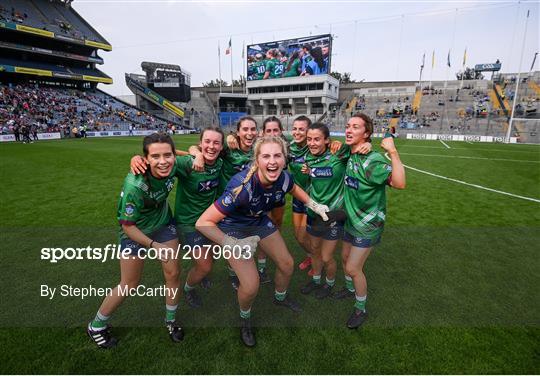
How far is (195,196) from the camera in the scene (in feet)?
12.6

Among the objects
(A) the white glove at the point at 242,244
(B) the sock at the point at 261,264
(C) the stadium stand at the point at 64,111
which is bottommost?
(B) the sock at the point at 261,264

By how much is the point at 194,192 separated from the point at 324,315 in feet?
7.81

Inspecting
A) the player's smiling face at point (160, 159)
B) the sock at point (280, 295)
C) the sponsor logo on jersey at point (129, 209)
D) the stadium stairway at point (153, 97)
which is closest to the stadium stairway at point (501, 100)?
the sock at point (280, 295)

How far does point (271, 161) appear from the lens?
304 cm

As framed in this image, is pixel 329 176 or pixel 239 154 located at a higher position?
pixel 239 154

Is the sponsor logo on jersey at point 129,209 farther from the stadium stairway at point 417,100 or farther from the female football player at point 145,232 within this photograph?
the stadium stairway at point 417,100

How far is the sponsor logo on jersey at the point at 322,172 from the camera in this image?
399 centimetres

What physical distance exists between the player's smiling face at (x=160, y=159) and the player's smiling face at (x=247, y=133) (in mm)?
1571

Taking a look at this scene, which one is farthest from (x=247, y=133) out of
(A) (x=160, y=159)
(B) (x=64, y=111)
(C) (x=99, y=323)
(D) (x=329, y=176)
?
(B) (x=64, y=111)

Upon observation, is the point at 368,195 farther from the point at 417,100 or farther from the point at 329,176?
the point at 417,100

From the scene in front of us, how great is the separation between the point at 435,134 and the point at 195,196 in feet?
129

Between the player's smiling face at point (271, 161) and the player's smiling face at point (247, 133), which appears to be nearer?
the player's smiling face at point (271, 161)

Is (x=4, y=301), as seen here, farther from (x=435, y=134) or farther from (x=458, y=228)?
(x=435, y=134)

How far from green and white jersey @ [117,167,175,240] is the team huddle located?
1 centimetres
